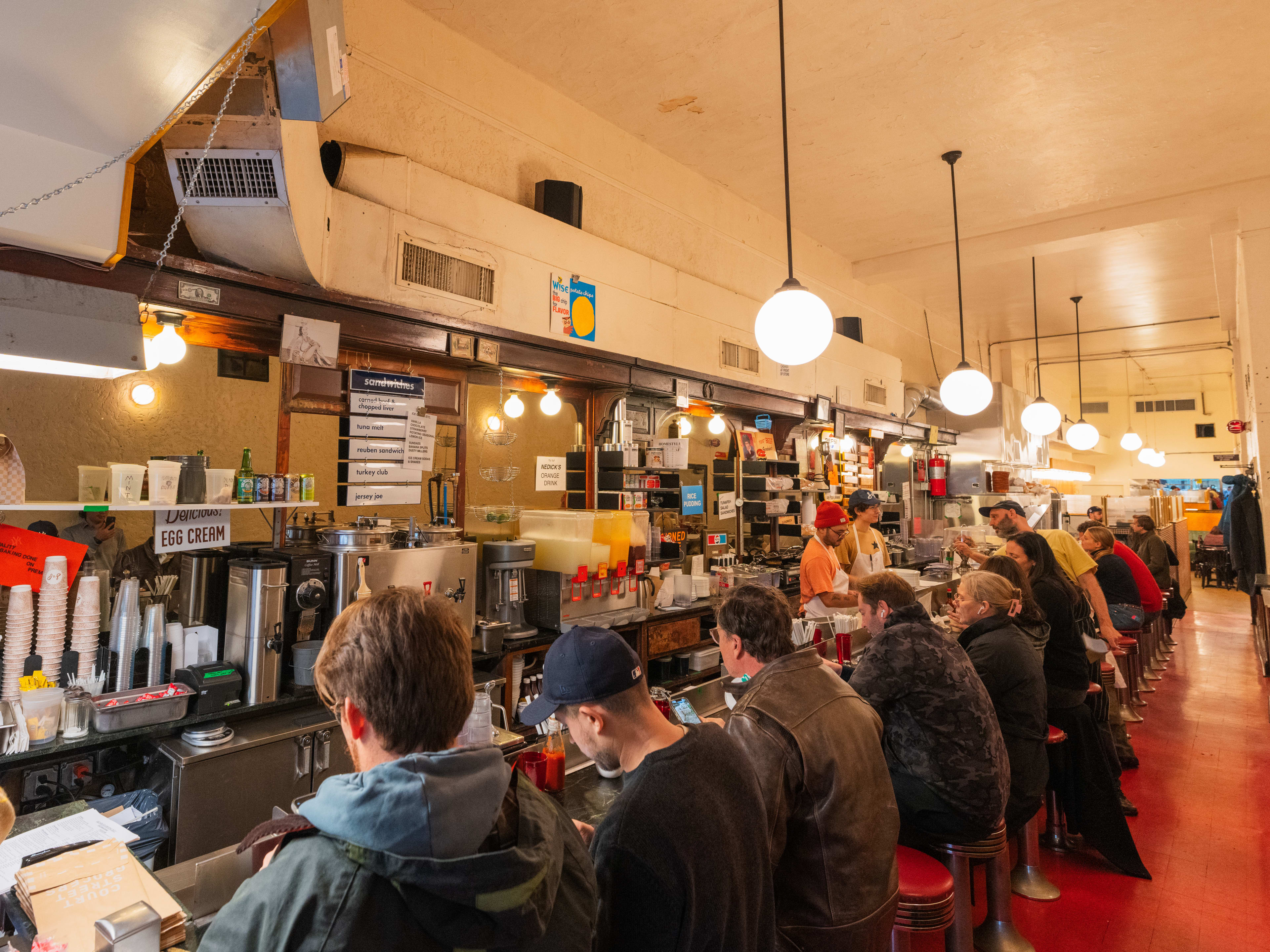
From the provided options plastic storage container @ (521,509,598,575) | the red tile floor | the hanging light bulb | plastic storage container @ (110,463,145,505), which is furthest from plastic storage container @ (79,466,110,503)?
the hanging light bulb

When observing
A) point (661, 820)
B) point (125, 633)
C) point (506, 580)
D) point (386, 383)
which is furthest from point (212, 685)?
point (661, 820)

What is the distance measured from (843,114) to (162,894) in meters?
5.60

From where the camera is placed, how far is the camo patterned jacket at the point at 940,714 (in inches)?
99.0

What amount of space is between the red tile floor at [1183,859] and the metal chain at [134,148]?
160 inches

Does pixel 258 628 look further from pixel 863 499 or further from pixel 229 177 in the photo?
pixel 863 499

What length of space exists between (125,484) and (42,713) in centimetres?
82

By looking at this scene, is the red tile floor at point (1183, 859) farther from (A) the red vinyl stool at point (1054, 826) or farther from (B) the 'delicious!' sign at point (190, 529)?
(B) the 'delicious!' sign at point (190, 529)

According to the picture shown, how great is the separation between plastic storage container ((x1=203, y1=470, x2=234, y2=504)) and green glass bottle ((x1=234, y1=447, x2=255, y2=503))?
0.06m

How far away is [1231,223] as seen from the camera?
6.71 meters

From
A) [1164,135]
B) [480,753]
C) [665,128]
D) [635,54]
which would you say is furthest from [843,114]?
[480,753]

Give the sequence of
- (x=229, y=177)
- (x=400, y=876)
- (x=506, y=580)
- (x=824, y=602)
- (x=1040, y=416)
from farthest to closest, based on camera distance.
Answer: (x=1040, y=416), (x=824, y=602), (x=506, y=580), (x=229, y=177), (x=400, y=876)

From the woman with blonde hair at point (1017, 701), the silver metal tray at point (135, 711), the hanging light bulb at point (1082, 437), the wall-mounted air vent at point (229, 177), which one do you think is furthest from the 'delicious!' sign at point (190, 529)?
the hanging light bulb at point (1082, 437)

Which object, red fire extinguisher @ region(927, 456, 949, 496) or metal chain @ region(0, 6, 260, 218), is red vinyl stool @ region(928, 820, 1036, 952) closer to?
metal chain @ region(0, 6, 260, 218)

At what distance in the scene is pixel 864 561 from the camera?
6.10m
